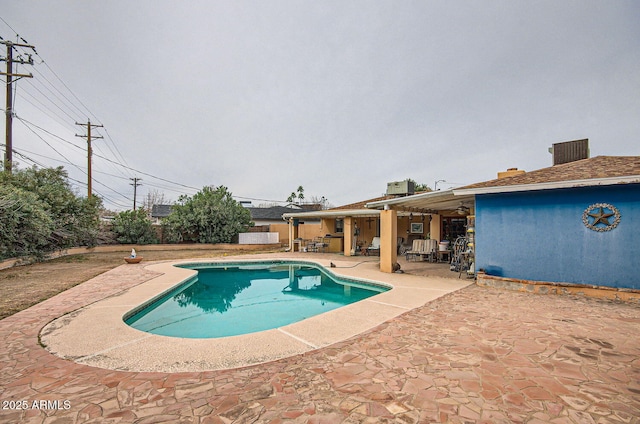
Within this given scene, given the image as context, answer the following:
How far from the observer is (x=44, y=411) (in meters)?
2.49

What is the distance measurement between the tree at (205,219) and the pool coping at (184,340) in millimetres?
16494

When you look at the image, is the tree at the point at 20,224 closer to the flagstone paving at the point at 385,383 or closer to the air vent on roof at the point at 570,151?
the flagstone paving at the point at 385,383

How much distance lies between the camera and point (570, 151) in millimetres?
10438

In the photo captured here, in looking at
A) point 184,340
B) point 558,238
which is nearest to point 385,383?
point 184,340

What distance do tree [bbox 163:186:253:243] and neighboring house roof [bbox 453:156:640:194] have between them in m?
19.2

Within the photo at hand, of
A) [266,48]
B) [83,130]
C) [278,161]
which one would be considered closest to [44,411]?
[266,48]

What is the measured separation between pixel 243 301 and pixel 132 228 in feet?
57.2

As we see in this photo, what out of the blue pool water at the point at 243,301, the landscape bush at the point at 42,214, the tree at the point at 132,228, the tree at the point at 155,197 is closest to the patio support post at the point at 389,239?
the blue pool water at the point at 243,301

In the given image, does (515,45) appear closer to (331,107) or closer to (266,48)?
(331,107)

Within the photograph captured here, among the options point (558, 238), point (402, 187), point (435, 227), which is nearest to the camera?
point (558, 238)

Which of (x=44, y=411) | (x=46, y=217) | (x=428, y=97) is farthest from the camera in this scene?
(x=428, y=97)

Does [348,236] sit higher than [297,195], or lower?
lower

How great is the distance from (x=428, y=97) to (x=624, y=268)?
37.6ft

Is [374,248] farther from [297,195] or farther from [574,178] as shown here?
[297,195]
